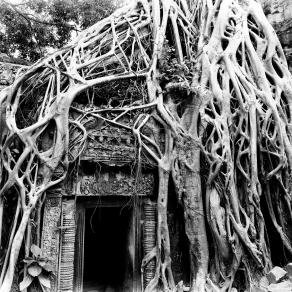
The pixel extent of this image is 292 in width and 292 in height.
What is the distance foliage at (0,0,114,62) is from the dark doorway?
416 centimetres

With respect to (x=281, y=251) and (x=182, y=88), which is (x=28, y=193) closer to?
(x=182, y=88)

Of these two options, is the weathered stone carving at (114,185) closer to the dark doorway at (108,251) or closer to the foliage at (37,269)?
the dark doorway at (108,251)

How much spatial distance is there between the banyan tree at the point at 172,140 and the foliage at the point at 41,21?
9.97ft

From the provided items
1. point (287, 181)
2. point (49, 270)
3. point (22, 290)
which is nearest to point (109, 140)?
point (49, 270)

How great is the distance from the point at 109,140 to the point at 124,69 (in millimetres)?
916

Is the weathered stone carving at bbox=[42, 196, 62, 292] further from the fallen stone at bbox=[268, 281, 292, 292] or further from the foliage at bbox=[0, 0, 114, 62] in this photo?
the foliage at bbox=[0, 0, 114, 62]

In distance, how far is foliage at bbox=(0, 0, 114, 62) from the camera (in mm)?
6703

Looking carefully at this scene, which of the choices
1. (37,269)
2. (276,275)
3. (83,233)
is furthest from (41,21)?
(276,275)

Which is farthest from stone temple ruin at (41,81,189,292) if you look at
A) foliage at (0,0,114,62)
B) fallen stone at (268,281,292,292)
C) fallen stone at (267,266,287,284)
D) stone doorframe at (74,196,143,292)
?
foliage at (0,0,114,62)

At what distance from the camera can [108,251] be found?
5.64 metres

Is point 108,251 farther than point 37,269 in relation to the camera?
Yes

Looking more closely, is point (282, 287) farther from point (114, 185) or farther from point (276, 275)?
point (114, 185)

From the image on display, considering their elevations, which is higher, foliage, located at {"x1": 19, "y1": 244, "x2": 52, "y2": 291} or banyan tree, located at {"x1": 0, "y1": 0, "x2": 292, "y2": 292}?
banyan tree, located at {"x1": 0, "y1": 0, "x2": 292, "y2": 292}

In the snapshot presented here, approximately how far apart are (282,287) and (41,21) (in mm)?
6724
